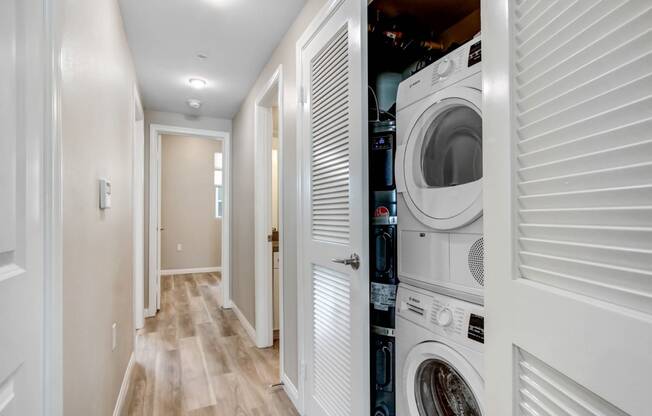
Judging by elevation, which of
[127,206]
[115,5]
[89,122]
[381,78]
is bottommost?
[127,206]

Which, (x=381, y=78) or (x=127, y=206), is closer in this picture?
(x=381, y=78)

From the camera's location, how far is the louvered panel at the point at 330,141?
56.1 inches

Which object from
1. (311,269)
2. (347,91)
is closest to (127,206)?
(311,269)

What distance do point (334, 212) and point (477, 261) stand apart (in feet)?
2.34

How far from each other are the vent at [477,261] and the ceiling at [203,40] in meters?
1.71

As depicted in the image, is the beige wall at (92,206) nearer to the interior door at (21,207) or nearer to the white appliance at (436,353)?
the interior door at (21,207)

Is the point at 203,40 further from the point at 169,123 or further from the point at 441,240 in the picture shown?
the point at 441,240

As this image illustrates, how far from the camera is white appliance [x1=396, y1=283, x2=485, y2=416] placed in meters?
0.97

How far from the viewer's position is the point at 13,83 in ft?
2.15

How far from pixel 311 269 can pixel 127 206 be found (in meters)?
1.44

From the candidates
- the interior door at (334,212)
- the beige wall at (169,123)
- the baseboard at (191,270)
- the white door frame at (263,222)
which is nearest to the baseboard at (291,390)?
the interior door at (334,212)

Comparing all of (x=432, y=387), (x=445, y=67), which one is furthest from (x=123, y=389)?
(x=445, y=67)

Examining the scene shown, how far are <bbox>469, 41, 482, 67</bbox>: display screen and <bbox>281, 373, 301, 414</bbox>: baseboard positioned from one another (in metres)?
1.95

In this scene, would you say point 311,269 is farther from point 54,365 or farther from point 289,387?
point 54,365
